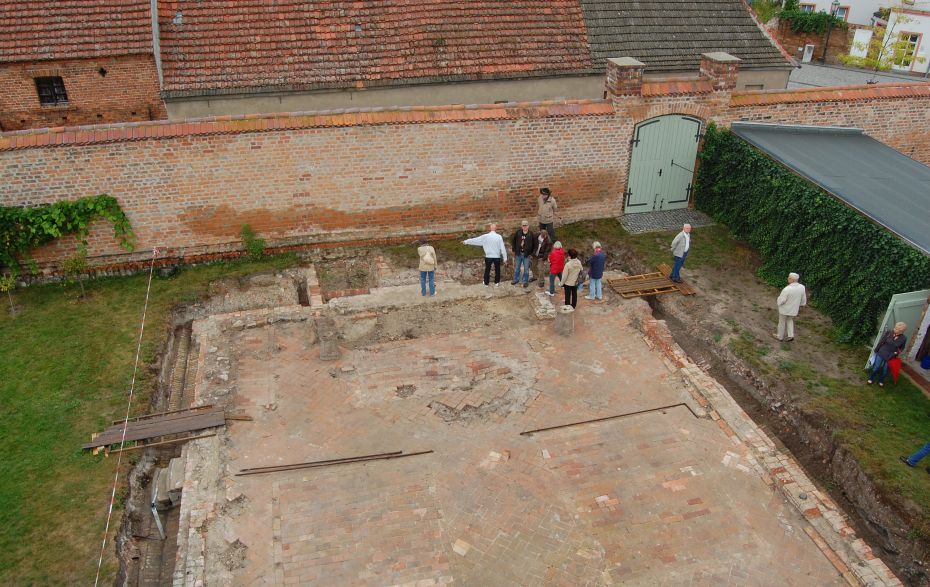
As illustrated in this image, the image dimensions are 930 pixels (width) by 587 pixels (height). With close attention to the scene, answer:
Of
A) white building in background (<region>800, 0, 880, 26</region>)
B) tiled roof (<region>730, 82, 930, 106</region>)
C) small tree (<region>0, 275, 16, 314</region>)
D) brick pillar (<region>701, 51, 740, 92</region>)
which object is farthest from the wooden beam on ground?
white building in background (<region>800, 0, 880, 26</region>)

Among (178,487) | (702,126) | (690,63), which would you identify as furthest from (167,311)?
(690,63)

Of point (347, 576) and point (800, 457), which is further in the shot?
point (800, 457)

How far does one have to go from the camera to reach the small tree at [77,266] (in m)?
13.3

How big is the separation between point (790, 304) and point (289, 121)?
33.6 ft

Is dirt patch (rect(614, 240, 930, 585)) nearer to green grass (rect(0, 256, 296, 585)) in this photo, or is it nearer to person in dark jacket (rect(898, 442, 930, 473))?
person in dark jacket (rect(898, 442, 930, 473))

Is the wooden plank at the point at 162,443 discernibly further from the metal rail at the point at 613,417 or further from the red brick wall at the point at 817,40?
the red brick wall at the point at 817,40

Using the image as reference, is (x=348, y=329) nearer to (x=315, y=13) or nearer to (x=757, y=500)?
(x=757, y=500)

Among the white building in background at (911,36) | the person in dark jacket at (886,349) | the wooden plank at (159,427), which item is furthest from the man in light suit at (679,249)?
the white building in background at (911,36)

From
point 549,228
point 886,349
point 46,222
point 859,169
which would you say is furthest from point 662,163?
point 46,222

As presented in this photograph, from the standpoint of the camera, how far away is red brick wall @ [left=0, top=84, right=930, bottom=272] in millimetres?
13336

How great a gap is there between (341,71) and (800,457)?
41.2ft

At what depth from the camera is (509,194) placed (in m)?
15.5

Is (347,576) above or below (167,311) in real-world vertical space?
below

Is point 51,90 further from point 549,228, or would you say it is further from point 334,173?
point 549,228
